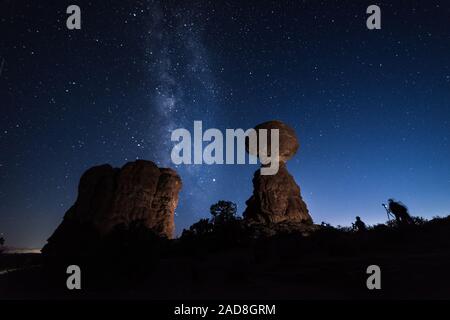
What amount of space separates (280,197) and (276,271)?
63.6 ft

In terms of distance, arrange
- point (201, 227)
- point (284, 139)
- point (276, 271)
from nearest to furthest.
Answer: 1. point (276, 271)
2. point (201, 227)
3. point (284, 139)

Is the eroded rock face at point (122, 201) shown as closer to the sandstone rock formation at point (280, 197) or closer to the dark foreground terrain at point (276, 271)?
the dark foreground terrain at point (276, 271)

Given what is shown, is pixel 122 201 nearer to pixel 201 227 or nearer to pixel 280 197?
pixel 201 227

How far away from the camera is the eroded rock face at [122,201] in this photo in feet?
81.6

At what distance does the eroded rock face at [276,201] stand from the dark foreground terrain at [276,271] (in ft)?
38.7

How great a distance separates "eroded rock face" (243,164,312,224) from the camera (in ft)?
98.1

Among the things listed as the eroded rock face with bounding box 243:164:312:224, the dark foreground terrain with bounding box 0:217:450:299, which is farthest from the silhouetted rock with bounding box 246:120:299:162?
the dark foreground terrain with bounding box 0:217:450:299

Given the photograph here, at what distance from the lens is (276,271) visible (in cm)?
1177

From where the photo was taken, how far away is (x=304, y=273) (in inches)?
424

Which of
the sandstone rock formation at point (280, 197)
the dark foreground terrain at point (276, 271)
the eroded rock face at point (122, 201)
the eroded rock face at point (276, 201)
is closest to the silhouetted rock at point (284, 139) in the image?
the sandstone rock formation at point (280, 197)

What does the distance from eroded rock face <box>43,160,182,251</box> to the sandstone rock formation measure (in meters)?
8.96

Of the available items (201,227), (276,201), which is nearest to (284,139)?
(276,201)

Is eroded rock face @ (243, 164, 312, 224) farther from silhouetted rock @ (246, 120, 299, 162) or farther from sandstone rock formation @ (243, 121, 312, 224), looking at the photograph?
silhouetted rock @ (246, 120, 299, 162)
